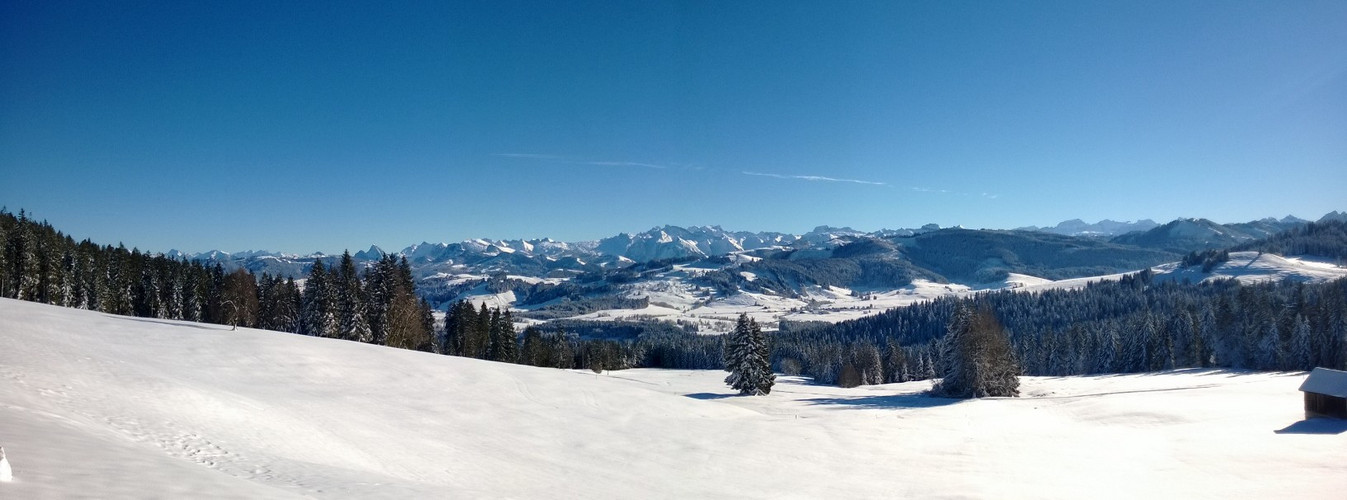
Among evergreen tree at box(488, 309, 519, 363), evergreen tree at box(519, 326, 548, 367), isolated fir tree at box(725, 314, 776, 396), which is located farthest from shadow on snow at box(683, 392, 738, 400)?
evergreen tree at box(488, 309, 519, 363)

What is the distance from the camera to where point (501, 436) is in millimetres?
26719

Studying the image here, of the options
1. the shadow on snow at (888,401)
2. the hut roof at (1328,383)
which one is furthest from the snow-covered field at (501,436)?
the shadow on snow at (888,401)

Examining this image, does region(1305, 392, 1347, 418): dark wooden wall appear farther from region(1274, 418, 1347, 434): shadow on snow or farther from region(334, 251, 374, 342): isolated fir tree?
region(334, 251, 374, 342): isolated fir tree

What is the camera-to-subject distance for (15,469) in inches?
353

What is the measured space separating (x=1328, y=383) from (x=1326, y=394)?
0.78m

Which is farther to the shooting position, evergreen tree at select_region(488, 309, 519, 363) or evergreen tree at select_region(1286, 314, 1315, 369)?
evergreen tree at select_region(488, 309, 519, 363)

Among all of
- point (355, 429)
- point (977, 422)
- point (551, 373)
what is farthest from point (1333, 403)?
point (355, 429)

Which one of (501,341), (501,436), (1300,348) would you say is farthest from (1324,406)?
(501,341)

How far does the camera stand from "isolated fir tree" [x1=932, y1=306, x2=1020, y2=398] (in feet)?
188

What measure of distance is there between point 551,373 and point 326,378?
1825cm

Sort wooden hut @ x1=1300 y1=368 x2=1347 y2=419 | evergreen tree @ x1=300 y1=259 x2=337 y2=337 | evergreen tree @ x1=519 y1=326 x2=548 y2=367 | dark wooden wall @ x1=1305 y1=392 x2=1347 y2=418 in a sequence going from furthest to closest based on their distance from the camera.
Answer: evergreen tree @ x1=519 y1=326 x2=548 y2=367 → evergreen tree @ x1=300 y1=259 x2=337 y2=337 → dark wooden wall @ x1=1305 y1=392 x2=1347 y2=418 → wooden hut @ x1=1300 y1=368 x2=1347 y2=419

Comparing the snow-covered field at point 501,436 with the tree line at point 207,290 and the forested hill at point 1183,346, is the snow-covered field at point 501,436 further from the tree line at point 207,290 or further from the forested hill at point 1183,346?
the forested hill at point 1183,346

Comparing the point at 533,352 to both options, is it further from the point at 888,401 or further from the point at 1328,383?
the point at 1328,383

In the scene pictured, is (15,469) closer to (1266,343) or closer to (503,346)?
(503,346)
